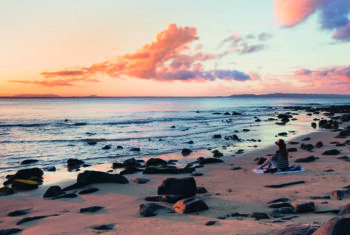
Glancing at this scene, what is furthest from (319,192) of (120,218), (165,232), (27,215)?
(27,215)

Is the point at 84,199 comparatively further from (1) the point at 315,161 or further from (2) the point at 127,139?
(2) the point at 127,139

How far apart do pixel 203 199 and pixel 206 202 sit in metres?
0.34

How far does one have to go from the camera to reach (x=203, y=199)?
900 cm

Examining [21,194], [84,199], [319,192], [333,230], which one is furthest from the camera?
[21,194]

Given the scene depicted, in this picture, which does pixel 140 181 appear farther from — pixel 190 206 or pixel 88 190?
pixel 190 206

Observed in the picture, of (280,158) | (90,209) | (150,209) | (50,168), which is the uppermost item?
(280,158)

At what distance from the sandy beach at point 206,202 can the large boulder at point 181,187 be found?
37cm

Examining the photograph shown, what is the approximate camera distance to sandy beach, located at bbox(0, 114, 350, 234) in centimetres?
662

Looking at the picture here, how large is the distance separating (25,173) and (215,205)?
31.0 feet

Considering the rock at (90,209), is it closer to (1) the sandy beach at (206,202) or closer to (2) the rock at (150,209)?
(1) the sandy beach at (206,202)

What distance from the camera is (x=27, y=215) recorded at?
8.70m

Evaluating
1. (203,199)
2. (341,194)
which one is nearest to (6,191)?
(203,199)

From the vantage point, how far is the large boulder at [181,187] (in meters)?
9.11

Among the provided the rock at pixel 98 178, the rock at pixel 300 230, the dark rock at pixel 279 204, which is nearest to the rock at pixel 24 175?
the rock at pixel 98 178
